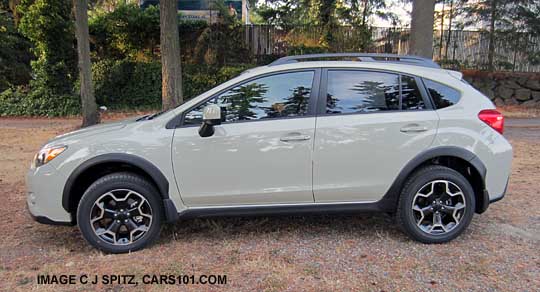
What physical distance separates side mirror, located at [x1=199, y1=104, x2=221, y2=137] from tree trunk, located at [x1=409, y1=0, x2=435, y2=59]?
6.56 metres

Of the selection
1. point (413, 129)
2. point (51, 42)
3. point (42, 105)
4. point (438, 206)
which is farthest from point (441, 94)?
point (42, 105)

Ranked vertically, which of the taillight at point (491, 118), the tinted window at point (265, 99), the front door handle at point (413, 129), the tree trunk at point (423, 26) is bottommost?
the front door handle at point (413, 129)

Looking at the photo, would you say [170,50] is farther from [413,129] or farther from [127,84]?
[413,129]

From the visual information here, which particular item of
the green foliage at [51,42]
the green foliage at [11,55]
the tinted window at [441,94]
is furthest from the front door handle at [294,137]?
the green foliage at [11,55]

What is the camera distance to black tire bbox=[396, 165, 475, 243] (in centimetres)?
357

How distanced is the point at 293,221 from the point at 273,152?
1.10 m

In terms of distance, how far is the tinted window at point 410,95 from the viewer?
11.9ft

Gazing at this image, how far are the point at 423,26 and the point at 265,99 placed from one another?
245 inches

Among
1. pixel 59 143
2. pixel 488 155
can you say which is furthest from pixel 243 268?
pixel 488 155

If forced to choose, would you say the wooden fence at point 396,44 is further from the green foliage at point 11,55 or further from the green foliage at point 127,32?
the green foliage at point 11,55

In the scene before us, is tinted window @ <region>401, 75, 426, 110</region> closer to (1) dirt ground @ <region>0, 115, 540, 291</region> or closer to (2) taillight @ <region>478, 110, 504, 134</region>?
(2) taillight @ <region>478, 110, 504, 134</region>

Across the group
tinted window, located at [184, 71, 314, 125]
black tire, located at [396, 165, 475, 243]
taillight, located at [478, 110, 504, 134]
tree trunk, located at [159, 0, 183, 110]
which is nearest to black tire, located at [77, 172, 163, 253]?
tinted window, located at [184, 71, 314, 125]

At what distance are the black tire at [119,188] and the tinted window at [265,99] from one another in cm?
70

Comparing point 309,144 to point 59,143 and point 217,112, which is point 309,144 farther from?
point 59,143
